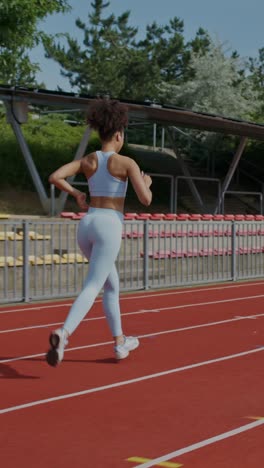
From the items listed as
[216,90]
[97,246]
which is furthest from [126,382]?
[216,90]

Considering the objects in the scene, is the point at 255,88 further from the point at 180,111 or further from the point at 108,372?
the point at 108,372

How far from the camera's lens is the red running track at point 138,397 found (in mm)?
5172

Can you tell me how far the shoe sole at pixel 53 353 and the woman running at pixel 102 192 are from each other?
11.2 inches

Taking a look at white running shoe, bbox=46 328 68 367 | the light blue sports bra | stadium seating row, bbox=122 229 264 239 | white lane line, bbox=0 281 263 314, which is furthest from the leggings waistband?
stadium seating row, bbox=122 229 264 239

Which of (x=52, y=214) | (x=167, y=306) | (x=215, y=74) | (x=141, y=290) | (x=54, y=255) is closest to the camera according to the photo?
(x=167, y=306)

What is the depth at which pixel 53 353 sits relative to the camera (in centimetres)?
721

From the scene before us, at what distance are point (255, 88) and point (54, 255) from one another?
49.2 m

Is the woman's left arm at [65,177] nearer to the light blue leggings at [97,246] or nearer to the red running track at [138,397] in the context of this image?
the light blue leggings at [97,246]

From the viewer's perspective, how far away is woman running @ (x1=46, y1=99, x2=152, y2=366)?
25.2 feet

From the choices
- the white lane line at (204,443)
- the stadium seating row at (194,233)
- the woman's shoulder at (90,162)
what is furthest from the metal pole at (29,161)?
the white lane line at (204,443)

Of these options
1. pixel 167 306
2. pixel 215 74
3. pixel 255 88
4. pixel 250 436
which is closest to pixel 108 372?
pixel 250 436

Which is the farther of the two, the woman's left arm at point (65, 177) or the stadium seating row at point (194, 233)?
the stadium seating row at point (194, 233)

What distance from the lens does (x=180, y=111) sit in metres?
29.5

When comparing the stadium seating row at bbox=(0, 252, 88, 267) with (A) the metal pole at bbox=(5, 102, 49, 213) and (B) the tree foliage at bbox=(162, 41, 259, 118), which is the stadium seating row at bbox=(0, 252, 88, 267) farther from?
(B) the tree foliage at bbox=(162, 41, 259, 118)
